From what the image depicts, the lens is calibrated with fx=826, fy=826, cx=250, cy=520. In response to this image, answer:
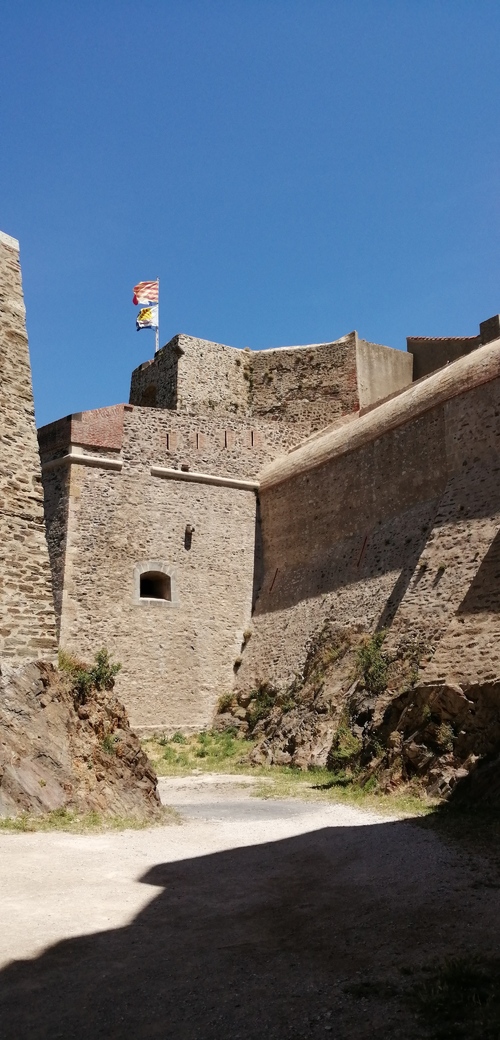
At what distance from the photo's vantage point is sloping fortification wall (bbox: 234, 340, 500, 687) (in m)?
12.3

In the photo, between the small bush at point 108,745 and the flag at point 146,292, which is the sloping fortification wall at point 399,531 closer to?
the small bush at point 108,745

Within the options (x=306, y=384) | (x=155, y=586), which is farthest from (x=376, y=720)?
(x=306, y=384)

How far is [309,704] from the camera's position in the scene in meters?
15.1

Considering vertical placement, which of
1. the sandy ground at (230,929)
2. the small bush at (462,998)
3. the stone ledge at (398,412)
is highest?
the stone ledge at (398,412)

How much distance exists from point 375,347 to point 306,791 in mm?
14265

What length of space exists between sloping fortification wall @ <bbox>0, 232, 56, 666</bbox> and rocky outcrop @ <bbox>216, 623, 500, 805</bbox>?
4525mm

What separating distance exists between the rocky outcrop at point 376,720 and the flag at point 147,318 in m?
11.9

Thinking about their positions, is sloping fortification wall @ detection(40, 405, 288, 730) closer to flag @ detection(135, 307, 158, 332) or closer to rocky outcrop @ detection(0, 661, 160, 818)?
flag @ detection(135, 307, 158, 332)

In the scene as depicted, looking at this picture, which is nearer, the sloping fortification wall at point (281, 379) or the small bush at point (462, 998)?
the small bush at point (462, 998)

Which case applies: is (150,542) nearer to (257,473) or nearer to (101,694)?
(257,473)

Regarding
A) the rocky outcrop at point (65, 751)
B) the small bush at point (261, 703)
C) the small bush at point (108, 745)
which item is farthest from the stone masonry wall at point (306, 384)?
the small bush at point (108, 745)

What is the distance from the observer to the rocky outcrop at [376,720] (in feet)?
30.6

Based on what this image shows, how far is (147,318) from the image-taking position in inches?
964

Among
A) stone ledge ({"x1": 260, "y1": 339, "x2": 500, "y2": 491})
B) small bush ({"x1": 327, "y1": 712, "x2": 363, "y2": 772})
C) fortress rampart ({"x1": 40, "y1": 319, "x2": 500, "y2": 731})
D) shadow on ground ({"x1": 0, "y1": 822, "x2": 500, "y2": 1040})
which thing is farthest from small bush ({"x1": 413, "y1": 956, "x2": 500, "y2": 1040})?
stone ledge ({"x1": 260, "y1": 339, "x2": 500, "y2": 491})
